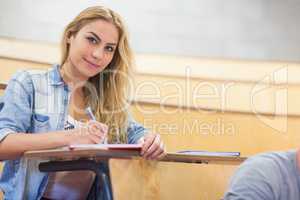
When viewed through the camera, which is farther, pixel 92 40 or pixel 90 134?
pixel 92 40

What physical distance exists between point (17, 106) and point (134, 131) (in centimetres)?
43

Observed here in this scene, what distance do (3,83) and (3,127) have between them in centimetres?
28

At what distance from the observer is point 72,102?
5.73 ft

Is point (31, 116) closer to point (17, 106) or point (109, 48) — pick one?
point (17, 106)

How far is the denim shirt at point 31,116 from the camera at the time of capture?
4.90 ft

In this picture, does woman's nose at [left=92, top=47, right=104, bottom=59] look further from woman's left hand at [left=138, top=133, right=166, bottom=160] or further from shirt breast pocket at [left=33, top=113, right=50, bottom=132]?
woman's left hand at [left=138, top=133, right=166, bottom=160]

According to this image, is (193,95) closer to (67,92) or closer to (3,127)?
(67,92)

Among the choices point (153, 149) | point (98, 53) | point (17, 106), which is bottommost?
point (153, 149)

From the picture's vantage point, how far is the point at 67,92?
175 centimetres

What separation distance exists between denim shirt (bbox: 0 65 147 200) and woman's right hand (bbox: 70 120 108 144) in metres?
0.14

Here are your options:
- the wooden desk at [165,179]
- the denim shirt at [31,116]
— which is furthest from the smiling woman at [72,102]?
the wooden desk at [165,179]

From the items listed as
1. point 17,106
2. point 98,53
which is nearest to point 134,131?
point 98,53

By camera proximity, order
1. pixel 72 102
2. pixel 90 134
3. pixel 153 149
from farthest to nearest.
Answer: pixel 72 102
pixel 90 134
pixel 153 149

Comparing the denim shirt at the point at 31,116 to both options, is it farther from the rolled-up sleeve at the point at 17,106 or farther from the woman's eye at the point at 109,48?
the woman's eye at the point at 109,48
